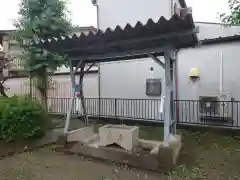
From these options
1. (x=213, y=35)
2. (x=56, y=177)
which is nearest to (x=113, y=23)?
(x=213, y=35)

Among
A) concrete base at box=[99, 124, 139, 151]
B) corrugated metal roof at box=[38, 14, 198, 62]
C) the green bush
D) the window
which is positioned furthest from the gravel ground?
the window

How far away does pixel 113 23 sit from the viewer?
30.1ft

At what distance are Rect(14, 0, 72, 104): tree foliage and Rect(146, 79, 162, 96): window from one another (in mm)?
3245

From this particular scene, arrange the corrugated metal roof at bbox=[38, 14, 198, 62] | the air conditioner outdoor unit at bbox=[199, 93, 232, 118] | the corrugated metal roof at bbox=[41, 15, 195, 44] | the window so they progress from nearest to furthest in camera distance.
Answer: the corrugated metal roof at bbox=[41, 15, 195, 44], the corrugated metal roof at bbox=[38, 14, 198, 62], the air conditioner outdoor unit at bbox=[199, 93, 232, 118], the window

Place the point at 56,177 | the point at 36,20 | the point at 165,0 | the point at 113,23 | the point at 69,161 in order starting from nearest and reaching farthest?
1. the point at 56,177
2. the point at 69,161
3. the point at 36,20
4. the point at 165,0
5. the point at 113,23

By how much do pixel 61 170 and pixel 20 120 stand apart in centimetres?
222

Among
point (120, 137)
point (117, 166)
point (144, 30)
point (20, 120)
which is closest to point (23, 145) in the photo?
point (20, 120)

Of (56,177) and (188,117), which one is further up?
(188,117)

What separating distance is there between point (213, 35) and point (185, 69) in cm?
268

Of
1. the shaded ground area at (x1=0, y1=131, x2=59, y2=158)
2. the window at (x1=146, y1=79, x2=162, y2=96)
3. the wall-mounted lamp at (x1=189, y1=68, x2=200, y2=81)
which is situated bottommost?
the shaded ground area at (x1=0, y1=131, x2=59, y2=158)

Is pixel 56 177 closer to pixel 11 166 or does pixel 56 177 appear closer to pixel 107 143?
pixel 11 166

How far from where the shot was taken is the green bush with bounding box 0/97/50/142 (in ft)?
18.6

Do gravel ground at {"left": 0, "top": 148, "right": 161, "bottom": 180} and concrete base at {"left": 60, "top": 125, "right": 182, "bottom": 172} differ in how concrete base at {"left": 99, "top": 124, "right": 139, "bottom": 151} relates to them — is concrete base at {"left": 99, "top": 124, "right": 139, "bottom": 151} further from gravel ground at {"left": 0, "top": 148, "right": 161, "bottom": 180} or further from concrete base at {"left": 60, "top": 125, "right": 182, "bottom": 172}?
gravel ground at {"left": 0, "top": 148, "right": 161, "bottom": 180}

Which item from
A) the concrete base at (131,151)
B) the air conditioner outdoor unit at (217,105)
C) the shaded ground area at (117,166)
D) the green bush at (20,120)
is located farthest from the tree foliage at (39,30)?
the air conditioner outdoor unit at (217,105)
